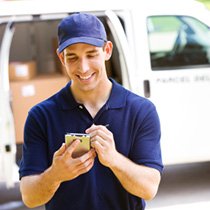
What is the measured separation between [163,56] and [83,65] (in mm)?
3019

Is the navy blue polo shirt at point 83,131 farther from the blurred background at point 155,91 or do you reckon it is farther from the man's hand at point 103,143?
the blurred background at point 155,91

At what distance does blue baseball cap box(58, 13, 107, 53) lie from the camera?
1398mm

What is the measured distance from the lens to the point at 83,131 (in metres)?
1.42

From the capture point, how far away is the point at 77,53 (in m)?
1.43

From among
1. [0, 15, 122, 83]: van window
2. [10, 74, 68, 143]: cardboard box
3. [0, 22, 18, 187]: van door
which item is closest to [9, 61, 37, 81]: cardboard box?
[10, 74, 68, 143]: cardboard box

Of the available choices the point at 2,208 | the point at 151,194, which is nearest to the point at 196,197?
the point at 2,208

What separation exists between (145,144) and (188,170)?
152 inches

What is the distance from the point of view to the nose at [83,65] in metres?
1.42

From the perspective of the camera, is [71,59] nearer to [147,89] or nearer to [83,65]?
[83,65]

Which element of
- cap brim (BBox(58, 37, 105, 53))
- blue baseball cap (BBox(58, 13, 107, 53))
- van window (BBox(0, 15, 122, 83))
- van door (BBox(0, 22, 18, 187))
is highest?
van window (BBox(0, 15, 122, 83))

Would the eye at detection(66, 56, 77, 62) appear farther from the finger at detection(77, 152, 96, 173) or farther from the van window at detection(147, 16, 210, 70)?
the van window at detection(147, 16, 210, 70)

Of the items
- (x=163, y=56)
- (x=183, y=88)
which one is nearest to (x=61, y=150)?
(x=183, y=88)

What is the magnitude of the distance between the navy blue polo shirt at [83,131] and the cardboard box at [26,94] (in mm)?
3229

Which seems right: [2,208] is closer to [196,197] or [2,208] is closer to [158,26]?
[196,197]
